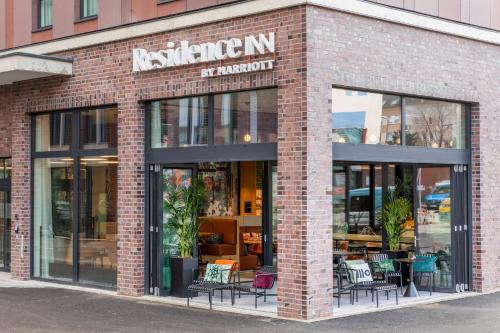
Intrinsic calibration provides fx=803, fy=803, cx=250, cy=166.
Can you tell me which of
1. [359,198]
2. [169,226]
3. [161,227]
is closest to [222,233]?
[359,198]

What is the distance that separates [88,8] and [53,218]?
472 centimetres

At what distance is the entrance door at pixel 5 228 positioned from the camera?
20359 millimetres

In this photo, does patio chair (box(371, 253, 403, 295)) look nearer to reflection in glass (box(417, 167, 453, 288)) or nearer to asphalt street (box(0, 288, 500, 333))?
reflection in glass (box(417, 167, 453, 288))

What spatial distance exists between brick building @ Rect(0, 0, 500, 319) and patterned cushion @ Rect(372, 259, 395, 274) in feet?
5.00

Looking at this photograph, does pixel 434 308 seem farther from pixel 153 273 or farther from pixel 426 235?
pixel 153 273

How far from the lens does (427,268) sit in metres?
16.1

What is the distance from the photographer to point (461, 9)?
1591cm

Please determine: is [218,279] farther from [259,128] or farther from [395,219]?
[395,219]

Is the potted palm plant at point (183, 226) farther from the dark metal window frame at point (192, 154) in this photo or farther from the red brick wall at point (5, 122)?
the red brick wall at point (5, 122)

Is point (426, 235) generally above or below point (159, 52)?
below

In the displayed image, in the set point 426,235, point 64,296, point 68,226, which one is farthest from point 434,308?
point 68,226

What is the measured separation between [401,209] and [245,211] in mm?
5220

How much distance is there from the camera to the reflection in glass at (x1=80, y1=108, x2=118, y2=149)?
16.4 m

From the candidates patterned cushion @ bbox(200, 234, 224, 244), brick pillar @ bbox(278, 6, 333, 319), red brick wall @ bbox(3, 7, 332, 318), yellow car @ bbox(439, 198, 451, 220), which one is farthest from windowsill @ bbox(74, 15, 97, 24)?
yellow car @ bbox(439, 198, 451, 220)
